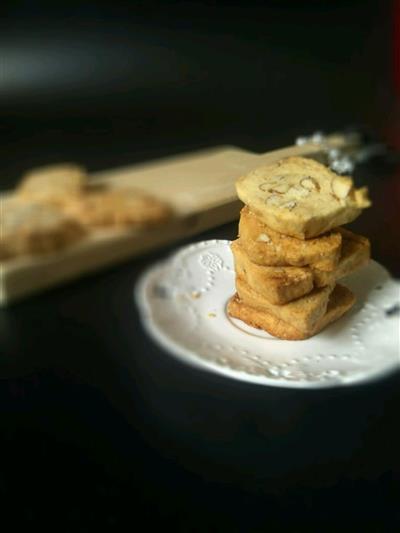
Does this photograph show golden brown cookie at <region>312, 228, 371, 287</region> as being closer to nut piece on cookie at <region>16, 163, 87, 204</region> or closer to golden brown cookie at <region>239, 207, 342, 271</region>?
golden brown cookie at <region>239, 207, 342, 271</region>

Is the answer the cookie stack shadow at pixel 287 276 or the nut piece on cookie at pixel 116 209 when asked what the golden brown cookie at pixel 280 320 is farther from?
the nut piece on cookie at pixel 116 209

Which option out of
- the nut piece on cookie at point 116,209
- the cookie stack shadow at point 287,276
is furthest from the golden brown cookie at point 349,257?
the nut piece on cookie at point 116,209

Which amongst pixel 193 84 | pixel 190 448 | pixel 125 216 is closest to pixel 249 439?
pixel 190 448

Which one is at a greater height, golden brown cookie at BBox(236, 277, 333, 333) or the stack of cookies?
the stack of cookies

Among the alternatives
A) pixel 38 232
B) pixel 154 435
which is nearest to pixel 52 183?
pixel 38 232

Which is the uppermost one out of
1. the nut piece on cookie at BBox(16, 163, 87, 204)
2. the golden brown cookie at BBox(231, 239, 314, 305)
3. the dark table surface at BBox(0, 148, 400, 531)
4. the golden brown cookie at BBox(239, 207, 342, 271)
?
the nut piece on cookie at BBox(16, 163, 87, 204)

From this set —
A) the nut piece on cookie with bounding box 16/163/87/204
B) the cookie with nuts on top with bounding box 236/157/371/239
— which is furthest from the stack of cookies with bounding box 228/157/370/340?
Result: the nut piece on cookie with bounding box 16/163/87/204
